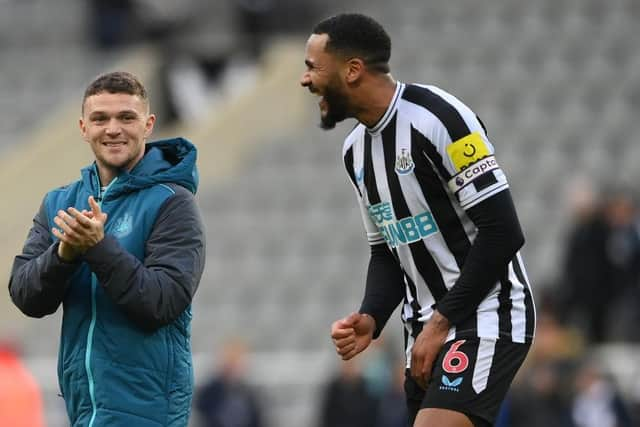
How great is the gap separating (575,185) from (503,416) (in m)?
3.50

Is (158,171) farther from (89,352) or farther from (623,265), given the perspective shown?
(623,265)

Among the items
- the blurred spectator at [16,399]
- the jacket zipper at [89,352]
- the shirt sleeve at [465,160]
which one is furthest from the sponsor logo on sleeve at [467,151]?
the blurred spectator at [16,399]

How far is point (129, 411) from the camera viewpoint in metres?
5.02

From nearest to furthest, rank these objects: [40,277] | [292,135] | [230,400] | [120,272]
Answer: [120,272], [40,277], [230,400], [292,135]

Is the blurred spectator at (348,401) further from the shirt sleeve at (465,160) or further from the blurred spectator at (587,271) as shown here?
the shirt sleeve at (465,160)

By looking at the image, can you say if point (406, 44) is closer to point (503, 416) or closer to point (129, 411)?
point (503, 416)

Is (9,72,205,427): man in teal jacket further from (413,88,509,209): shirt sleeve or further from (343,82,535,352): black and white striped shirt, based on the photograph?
(413,88,509,209): shirt sleeve

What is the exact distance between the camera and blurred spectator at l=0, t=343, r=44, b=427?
328 inches

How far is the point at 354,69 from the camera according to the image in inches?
218

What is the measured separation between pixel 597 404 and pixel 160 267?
6781mm

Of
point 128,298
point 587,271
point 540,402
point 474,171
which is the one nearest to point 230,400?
point 540,402

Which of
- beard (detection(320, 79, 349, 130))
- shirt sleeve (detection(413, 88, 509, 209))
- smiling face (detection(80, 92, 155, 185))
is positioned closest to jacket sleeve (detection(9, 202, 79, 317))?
smiling face (detection(80, 92, 155, 185))

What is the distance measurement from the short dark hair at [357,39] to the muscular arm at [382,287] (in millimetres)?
759

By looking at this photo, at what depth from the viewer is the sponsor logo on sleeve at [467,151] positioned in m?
5.34
